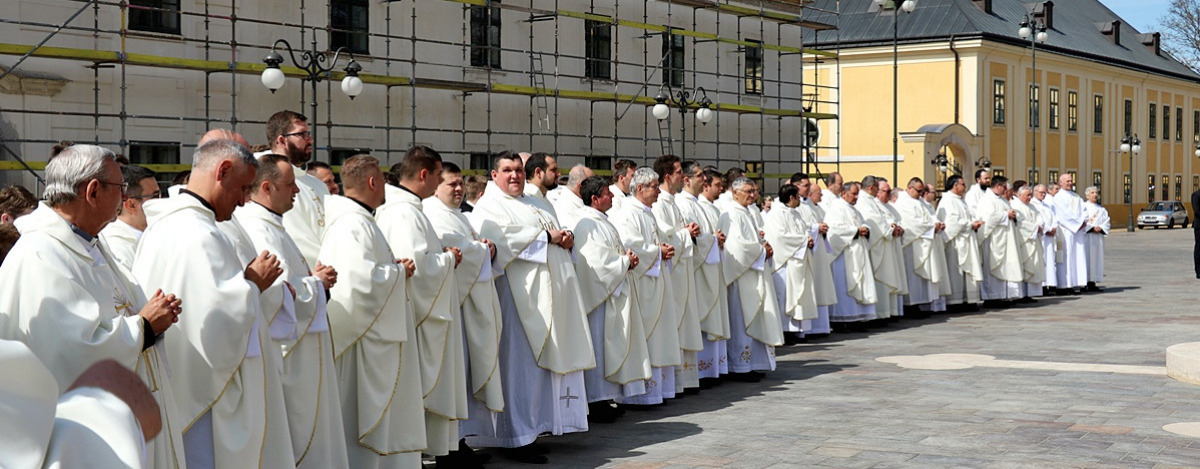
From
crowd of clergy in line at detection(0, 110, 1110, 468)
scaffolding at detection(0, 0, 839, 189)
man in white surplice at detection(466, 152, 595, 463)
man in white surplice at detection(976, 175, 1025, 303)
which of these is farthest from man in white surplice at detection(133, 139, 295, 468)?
man in white surplice at detection(976, 175, 1025, 303)

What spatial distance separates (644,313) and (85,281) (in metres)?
6.03

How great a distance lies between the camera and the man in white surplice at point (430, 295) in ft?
23.3

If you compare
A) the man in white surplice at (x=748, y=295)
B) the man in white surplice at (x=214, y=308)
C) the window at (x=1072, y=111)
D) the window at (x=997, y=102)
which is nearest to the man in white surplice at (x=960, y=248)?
the man in white surplice at (x=748, y=295)

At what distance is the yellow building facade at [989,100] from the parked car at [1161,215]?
4.79 ft

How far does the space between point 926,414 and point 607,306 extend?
2280 mm

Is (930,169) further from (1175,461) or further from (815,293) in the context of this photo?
(1175,461)

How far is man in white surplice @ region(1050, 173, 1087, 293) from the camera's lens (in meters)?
20.4

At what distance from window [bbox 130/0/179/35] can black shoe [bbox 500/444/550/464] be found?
14153 mm

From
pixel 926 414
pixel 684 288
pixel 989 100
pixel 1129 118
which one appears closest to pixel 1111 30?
pixel 1129 118

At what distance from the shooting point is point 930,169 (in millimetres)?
43156

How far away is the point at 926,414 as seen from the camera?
9.12m

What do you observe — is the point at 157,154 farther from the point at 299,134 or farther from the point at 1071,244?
the point at 299,134

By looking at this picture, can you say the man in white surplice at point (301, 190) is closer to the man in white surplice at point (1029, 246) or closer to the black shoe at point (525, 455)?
the black shoe at point (525, 455)

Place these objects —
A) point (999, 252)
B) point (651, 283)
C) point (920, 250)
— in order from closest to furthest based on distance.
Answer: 1. point (651, 283)
2. point (920, 250)
3. point (999, 252)
